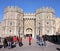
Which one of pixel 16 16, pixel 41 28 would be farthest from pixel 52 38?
pixel 16 16

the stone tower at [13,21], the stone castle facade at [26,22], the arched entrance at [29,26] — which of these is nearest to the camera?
the stone tower at [13,21]

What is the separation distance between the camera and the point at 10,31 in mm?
54875

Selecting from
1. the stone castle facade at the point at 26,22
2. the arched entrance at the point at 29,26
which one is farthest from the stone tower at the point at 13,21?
the arched entrance at the point at 29,26

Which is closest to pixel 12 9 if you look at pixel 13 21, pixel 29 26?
pixel 13 21

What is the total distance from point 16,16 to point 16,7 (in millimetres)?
3523

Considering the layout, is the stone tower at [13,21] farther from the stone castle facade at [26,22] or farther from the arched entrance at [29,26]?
the arched entrance at [29,26]

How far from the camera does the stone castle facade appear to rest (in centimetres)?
5538

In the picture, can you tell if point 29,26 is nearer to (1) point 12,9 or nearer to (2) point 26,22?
(2) point 26,22

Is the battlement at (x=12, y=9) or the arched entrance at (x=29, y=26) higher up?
the battlement at (x=12, y=9)

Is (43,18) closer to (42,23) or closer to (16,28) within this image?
(42,23)

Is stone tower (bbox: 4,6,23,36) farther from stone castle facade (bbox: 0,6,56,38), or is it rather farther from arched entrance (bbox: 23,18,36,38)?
arched entrance (bbox: 23,18,36,38)

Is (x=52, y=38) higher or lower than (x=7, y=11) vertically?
lower

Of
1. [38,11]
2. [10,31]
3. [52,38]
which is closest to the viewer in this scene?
[52,38]

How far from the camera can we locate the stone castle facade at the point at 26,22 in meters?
55.4
